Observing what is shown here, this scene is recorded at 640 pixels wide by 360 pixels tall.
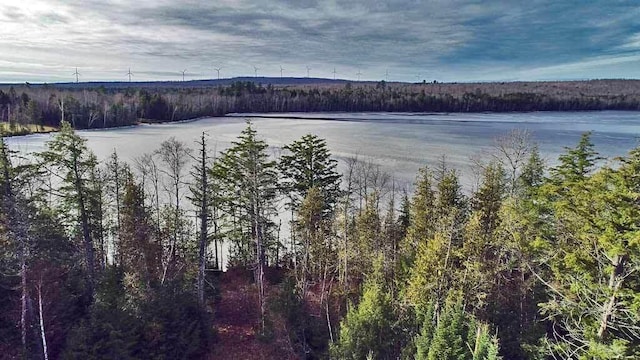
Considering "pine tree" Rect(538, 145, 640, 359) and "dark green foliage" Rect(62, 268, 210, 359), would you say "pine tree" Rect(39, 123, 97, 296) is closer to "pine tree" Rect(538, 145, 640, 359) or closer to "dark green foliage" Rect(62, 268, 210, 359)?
"dark green foliage" Rect(62, 268, 210, 359)

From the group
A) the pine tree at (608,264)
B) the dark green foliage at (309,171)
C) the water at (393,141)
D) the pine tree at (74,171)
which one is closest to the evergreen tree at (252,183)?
the dark green foliage at (309,171)

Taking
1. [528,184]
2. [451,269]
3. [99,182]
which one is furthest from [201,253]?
[528,184]

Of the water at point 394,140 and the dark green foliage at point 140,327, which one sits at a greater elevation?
the water at point 394,140

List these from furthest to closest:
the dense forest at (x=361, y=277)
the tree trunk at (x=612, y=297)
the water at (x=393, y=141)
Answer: the water at (x=393, y=141), the dense forest at (x=361, y=277), the tree trunk at (x=612, y=297)

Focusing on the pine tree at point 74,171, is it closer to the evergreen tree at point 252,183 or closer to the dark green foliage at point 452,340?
the evergreen tree at point 252,183

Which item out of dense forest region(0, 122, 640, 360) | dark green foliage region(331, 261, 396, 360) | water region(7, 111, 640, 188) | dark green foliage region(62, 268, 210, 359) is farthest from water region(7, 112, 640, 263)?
dark green foliage region(331, 261, 396, 360)

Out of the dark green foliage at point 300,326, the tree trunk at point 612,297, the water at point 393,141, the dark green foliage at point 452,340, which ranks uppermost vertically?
the water at point 393,141

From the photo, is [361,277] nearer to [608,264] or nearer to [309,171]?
[309,171]

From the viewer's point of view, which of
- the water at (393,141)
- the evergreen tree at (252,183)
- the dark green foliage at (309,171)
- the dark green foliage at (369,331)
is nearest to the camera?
the dark green foliage at (369,331)

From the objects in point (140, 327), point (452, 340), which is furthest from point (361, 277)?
point (140, 327)

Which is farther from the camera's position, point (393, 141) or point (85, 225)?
point (393, 141)
